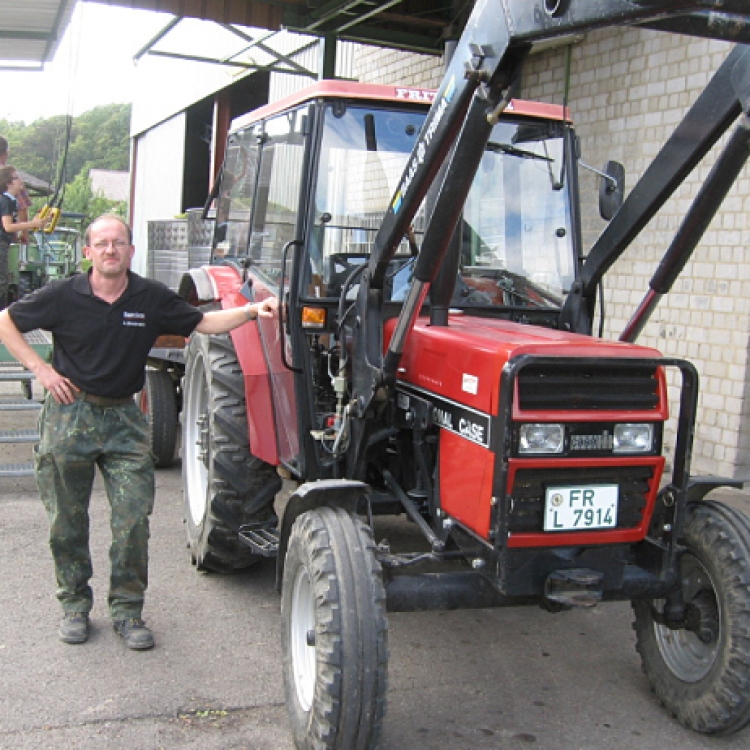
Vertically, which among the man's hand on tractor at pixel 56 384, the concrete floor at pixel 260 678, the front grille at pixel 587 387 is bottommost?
the concrete floor at pixel 260 678

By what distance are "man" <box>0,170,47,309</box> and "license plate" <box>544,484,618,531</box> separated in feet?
18.5

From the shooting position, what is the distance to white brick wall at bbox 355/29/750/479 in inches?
276

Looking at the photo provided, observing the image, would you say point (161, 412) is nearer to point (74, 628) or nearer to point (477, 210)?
point (74, 628)

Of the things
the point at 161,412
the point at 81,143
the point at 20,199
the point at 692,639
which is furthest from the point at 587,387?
the point at 81,143

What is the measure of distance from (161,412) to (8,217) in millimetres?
2109

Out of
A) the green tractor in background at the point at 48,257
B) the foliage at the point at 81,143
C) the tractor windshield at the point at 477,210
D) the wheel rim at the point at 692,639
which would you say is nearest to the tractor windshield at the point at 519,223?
the tractor windshield at the point at 477,210

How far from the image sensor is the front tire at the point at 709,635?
10.9 feet

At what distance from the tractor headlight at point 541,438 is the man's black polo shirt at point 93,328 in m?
1.88

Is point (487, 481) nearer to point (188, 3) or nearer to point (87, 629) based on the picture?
point (87, 629)

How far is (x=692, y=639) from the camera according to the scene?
145 inches

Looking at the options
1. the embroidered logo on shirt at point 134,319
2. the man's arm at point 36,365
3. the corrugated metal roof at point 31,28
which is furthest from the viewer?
the corrugated metal roof at point 31,28

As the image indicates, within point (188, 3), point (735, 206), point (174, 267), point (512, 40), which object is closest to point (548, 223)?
point (512, 40)

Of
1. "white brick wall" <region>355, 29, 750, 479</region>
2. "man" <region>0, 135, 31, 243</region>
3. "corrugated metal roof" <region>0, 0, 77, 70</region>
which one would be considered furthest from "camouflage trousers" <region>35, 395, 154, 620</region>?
"corrugated metal roof" <region>0, 0, 77, 70</region>

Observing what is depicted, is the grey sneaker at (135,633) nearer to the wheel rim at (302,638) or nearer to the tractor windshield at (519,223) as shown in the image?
the wheel rim at (302,638)
